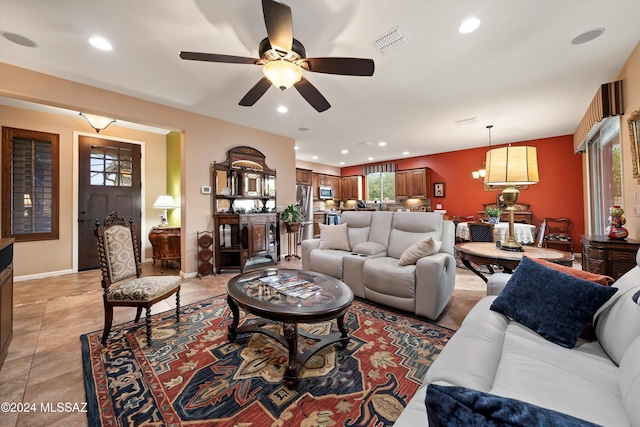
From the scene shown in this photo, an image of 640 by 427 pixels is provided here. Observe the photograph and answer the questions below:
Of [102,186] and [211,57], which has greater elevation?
[211,57]

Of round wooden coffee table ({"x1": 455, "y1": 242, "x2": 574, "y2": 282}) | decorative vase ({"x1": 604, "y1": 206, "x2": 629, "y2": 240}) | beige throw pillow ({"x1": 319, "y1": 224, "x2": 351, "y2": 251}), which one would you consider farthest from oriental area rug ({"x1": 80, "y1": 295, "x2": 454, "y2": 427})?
decorative vase ({"x1": 604, "y1": 206, "x2": 629, "y2": 240})

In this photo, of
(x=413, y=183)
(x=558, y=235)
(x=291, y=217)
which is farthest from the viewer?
(x=413, y=183)

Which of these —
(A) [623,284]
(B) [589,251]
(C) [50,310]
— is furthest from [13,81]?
(B) [589,251]

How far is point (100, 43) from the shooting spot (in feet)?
7.86

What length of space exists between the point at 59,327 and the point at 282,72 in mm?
3208

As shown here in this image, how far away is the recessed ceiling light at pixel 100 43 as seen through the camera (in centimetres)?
234

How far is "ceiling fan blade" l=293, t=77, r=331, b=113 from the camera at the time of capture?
2392 millimetres

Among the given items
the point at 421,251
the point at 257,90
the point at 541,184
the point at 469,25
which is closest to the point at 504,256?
the point at 421,251

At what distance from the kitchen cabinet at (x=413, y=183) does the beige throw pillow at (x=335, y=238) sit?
4674mm

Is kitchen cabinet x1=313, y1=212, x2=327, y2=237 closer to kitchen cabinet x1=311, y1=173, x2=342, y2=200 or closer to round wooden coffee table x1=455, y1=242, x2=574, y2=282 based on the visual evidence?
kitchen cabinet x1=311, y1=173, x2=342, y2=200

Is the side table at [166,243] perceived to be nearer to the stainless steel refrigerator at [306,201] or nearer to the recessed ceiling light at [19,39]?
the recessed ceiling light at [19,39]

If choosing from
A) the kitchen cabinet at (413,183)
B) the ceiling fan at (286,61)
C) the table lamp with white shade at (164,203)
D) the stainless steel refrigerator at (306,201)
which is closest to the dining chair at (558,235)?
the kitchen cabinet at (413,183)

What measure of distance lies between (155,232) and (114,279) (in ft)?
8.75

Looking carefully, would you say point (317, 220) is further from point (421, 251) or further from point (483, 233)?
point (421, 251)
